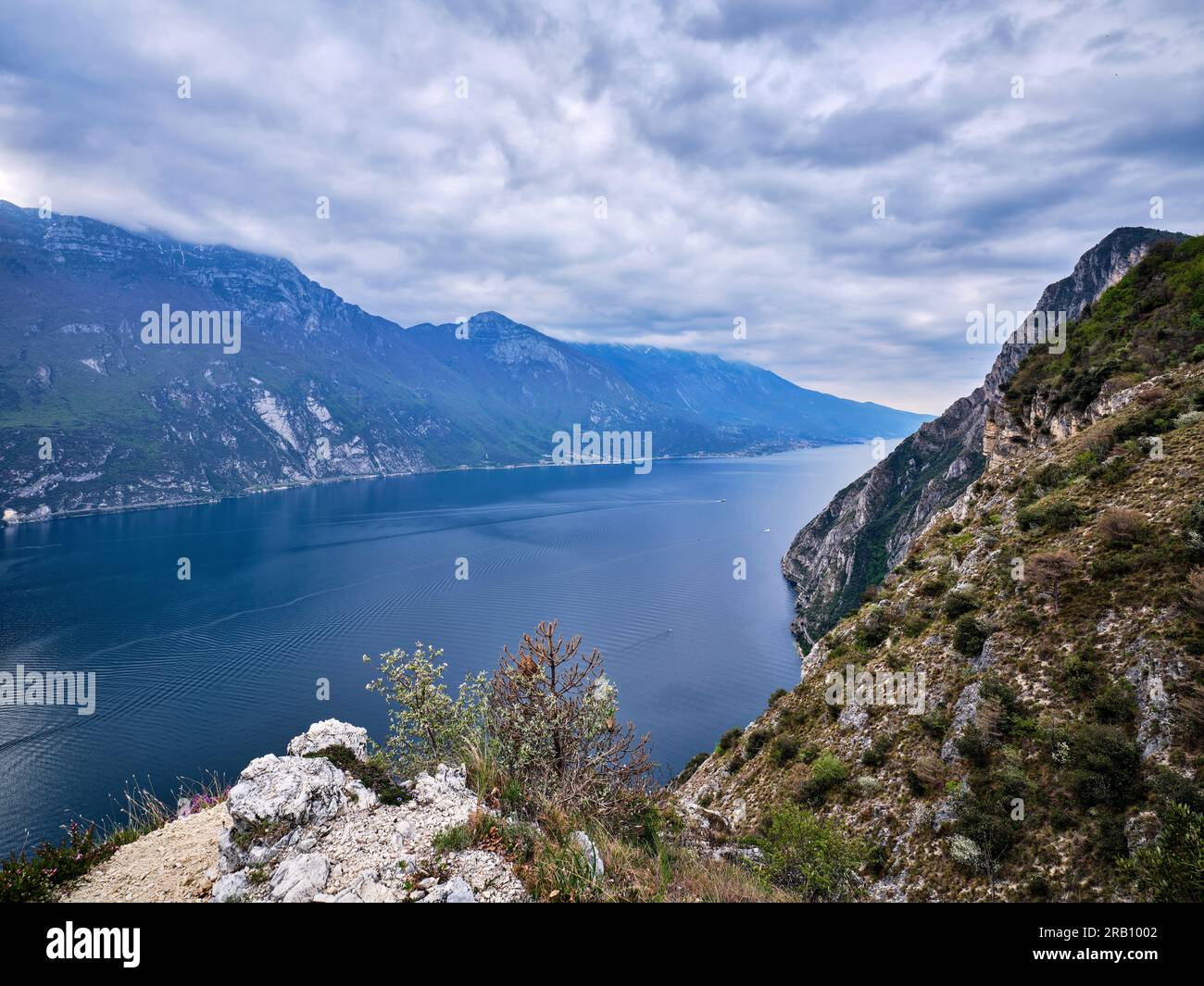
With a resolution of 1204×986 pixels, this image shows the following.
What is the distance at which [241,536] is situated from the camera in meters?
165

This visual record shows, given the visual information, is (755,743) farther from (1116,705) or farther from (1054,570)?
(1116,705)

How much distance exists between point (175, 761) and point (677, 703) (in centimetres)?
5877

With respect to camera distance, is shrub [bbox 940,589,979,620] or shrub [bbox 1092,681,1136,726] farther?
shrub [bbox 940,589,979,620]

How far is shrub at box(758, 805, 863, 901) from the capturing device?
14.2 meters

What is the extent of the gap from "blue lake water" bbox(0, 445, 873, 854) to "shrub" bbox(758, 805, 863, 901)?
1545 inches

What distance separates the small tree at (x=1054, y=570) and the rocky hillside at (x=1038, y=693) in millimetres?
100

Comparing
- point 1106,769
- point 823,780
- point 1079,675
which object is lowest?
point 823,780

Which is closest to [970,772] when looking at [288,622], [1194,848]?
[1194,848]

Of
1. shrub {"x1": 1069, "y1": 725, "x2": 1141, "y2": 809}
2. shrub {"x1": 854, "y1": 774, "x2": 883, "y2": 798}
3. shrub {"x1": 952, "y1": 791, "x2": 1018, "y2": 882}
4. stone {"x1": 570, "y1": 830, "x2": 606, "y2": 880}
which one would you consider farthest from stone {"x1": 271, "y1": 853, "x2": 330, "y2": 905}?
shrub {"x1": 854, "y1": 774, "x2": 883, "y2": 798}

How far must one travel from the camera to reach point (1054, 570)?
18766 mm

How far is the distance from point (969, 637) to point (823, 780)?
770 cm

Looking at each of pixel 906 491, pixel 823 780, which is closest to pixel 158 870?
pixel 823 780

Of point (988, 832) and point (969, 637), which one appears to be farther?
point (969, 637)

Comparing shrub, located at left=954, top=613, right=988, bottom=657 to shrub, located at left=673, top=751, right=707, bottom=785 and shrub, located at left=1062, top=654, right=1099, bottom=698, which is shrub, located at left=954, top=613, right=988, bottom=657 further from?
shrub, located at left=673, top=751, right=707, bottom=785
